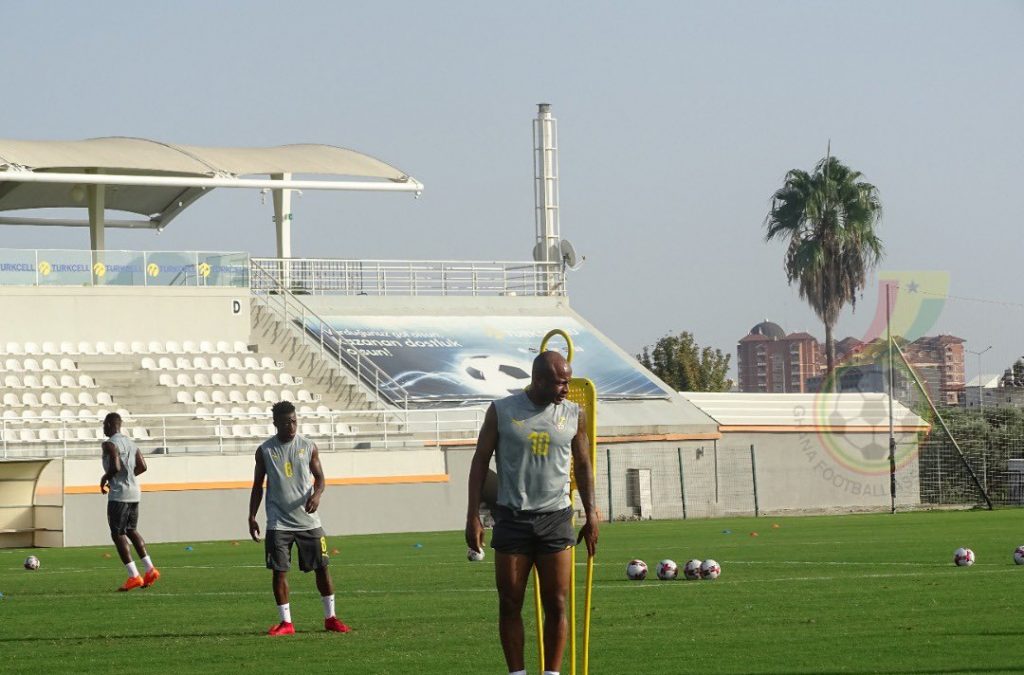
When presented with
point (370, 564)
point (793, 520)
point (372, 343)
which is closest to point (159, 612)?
point (370, 564)

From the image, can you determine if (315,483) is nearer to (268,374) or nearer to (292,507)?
(292,507)

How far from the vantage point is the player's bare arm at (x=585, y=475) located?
10578mm

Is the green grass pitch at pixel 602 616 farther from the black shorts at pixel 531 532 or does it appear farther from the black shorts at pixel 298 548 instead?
the black shorts at pixel 531 532

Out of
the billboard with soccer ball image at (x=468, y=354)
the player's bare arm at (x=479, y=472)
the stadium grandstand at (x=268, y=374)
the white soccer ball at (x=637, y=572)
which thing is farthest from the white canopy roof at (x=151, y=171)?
the player's bare arm at (x=479, y=472)

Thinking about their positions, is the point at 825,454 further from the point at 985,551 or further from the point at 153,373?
the point at 985,551

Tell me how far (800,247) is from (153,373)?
3933cm

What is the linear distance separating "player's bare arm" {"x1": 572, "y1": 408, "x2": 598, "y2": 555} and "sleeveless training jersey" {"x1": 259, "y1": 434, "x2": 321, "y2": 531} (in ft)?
15.6

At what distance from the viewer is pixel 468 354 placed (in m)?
50.4

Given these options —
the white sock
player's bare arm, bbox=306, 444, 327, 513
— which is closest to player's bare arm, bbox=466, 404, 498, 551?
player's bare arm, bbox=306, 444, 327, 513

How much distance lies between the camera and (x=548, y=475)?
10477 mm

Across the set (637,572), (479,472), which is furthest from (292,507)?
(637,572)

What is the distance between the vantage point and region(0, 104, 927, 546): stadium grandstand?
39.1 m

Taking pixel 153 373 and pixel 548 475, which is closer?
pixel 548 475

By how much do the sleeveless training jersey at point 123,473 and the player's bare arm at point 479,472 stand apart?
10782mm
